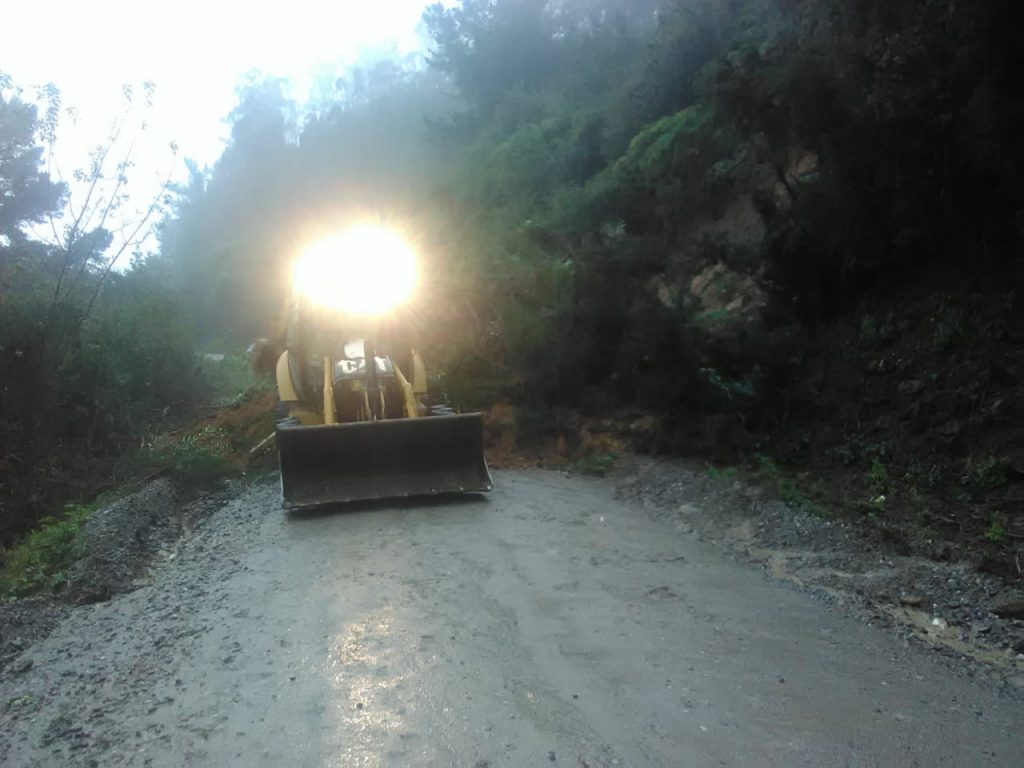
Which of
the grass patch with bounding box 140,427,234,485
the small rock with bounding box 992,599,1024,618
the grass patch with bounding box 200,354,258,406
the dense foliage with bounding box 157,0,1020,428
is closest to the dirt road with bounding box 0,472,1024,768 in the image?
the small rock with bounding box 992,599,1024,618

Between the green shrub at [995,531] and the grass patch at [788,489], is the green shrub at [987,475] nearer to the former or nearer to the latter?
the green shrub at [995,531]

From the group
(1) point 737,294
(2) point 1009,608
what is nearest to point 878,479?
(2) point 1009,608

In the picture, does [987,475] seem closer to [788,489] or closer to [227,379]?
[788,489]

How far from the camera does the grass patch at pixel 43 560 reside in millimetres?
7082

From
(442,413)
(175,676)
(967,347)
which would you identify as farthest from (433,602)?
(967,347)

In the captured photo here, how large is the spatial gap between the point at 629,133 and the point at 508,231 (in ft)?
13.5

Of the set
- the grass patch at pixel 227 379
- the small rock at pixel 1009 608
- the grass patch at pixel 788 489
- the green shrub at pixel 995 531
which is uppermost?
the grass patch at pixel 227 379

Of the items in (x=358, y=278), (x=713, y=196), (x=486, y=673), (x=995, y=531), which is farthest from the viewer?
(x=713, y=196)

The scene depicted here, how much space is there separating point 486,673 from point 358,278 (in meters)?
6.59

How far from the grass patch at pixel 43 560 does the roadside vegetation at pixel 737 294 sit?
7.20 ft

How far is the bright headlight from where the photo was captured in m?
10.2

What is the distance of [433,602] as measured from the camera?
5883mm

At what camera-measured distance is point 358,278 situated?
10.2m

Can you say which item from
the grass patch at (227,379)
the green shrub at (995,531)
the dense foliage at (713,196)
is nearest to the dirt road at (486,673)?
→ the green shrub at (995,531)
